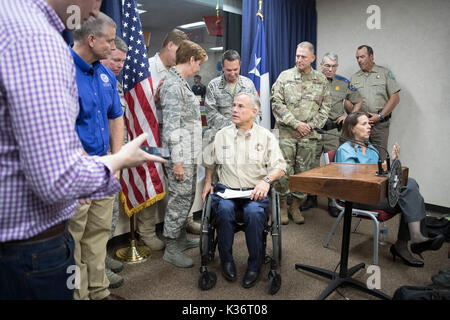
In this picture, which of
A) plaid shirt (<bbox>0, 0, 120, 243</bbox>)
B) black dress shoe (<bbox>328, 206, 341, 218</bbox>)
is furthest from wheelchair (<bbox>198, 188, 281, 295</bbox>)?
black dress shoe (<bbox>328, 206, 341, 218</bbox>)

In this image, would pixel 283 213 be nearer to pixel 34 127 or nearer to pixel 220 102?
pixel 220 102

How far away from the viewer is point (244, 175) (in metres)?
2.26

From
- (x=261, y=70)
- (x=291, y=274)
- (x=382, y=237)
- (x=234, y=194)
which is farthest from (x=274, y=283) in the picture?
(x=261, y=70)

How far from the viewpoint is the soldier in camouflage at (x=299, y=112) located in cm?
328

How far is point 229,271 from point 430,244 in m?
1.37

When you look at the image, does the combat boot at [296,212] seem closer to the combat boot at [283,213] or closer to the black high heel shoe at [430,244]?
the combat boot at [283,213]

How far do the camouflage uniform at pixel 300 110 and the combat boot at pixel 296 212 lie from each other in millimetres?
61

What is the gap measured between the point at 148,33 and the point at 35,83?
2.66 meters

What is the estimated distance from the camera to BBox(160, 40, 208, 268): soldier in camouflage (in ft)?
7.31

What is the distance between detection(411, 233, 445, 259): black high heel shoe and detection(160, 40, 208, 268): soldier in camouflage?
1603 millimetres

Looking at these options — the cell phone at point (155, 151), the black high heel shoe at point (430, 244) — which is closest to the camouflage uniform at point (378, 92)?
the black high heel shoe at point (430, 244)

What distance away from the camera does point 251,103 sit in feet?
7.47

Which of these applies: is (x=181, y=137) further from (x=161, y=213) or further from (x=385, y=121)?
(x=385, y=121)

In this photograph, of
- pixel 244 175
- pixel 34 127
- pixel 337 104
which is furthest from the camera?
pixel 337 104
